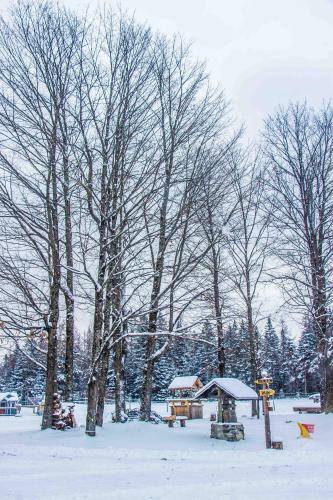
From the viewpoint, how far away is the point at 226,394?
15891mm

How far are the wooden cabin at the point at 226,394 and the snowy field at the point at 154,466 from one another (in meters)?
1.07

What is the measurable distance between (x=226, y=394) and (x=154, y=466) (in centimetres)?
755

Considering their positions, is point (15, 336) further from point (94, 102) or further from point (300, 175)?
point (300, 175)

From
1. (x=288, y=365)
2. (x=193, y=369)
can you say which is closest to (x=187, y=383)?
(x=193, y=369)

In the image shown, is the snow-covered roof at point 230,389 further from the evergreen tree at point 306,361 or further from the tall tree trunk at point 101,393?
the evergreen tree at point 306,361

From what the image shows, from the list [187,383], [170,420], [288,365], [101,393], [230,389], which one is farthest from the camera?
[288,365]

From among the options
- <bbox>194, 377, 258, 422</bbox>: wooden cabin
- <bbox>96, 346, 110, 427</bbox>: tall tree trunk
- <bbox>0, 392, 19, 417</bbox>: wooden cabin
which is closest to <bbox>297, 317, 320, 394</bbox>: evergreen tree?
<bbox>0, 392, 19, 417</bbox>: wooden cabin

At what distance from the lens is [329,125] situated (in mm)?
20031

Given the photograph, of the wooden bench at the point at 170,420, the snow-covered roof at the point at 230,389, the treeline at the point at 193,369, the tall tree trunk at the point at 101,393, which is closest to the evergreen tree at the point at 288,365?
the treeline at the point at 193,369

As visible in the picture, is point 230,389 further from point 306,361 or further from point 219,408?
point 306,361

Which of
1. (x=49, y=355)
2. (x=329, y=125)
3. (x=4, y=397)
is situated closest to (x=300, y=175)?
(x=329, y=125)

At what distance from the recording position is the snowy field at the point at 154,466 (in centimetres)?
638

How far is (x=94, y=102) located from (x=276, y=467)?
401 inches

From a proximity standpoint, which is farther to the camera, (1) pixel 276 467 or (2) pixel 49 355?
(2) pixel 49 355
